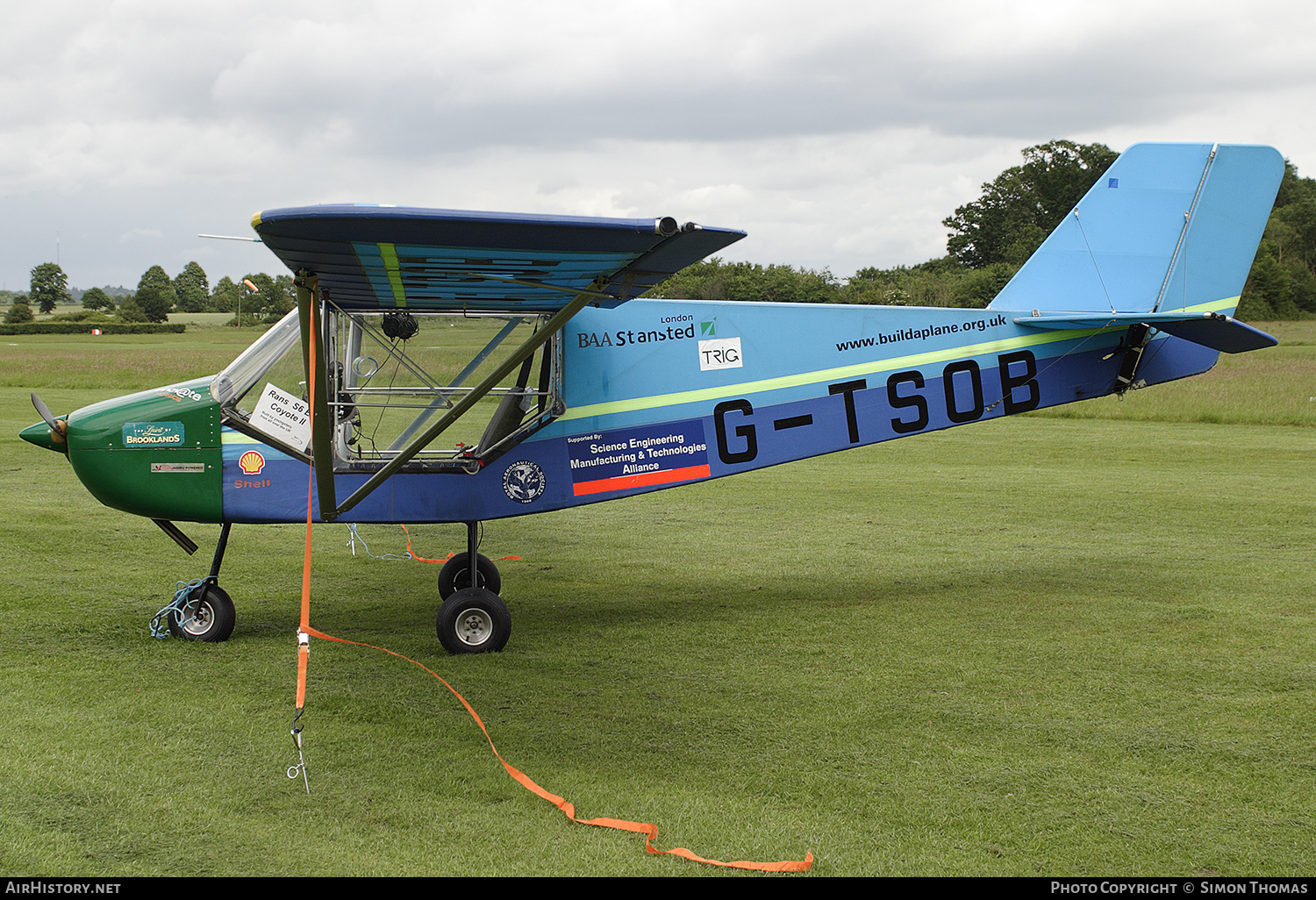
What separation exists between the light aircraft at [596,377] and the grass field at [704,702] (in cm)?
96

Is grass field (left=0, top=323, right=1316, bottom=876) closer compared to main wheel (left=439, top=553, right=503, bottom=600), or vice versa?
grass field (left=0, top=323, right=1316, bottom=876)

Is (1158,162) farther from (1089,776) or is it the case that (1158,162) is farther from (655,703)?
(655,703)

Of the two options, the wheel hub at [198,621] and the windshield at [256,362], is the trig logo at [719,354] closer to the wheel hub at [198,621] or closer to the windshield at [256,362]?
the windshield at [256,362]

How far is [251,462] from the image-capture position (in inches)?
239

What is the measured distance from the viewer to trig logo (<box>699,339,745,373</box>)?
6773 millimetres

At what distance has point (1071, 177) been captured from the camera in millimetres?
68000

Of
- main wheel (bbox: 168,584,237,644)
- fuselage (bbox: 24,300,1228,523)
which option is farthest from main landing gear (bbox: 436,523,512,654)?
main wheel (bbox: 168,584,237,644)

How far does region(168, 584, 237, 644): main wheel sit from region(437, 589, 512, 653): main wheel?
150cm

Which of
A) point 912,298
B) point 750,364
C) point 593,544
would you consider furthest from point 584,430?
point 912,298

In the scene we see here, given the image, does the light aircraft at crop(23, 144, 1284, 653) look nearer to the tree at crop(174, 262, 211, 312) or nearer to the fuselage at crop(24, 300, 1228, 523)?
the fuselage at crop(24, 300, 1228, 523)

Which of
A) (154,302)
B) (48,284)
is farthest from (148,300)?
(48,284)

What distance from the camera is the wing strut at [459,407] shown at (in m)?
4.73

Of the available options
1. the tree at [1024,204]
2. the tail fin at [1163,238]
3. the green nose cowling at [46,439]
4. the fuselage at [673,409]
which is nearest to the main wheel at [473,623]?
the fuselage at [673,409]

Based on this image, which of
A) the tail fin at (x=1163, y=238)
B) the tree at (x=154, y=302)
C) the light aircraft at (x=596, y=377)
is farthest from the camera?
the tree at (x=154, y=302)
